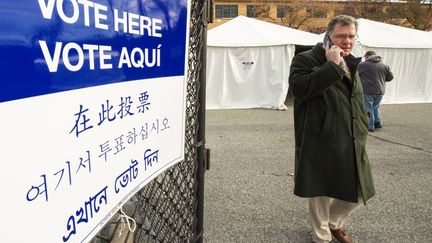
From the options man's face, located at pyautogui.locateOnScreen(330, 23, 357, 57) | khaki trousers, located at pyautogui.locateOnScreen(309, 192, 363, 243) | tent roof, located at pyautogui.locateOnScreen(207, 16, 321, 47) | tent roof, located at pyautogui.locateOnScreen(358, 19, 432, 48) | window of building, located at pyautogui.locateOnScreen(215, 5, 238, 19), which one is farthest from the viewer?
window of building, located at pyautogui.locateOnScreen(215, 5, 238, 19)

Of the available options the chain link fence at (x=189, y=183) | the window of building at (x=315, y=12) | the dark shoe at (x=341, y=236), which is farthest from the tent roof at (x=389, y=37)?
the window of building at (x=315, y=12)

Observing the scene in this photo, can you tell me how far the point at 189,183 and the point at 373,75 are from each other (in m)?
6.15

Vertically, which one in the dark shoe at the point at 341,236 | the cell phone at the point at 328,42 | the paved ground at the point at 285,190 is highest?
the cell phone at the point at 328,42

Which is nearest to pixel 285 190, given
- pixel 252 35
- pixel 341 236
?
pixel 341 236

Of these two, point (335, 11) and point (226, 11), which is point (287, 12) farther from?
point (226, 11)

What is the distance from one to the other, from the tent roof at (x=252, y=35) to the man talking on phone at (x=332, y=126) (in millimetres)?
7561

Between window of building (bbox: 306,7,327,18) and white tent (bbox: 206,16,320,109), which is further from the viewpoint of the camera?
window of building (bbox: 306,7,327,18)

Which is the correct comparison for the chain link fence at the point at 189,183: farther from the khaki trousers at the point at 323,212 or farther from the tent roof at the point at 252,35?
the tent roof at the point at 252,35

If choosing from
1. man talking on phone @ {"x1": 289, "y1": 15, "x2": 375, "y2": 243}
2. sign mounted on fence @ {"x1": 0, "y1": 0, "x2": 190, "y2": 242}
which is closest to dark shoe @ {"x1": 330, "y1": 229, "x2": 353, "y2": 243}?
man talking on phone @ {"x1": 289, "y1": 15, "x2": 375, "y2": 243}

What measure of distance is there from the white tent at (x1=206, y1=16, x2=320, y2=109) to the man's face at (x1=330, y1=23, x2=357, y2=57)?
7.56m

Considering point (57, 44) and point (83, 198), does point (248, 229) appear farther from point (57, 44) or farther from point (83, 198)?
point (57, 44)

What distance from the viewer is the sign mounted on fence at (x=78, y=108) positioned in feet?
2.29

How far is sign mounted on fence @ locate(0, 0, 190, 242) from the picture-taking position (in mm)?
699

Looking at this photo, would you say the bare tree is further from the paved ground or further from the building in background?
the paved ground
